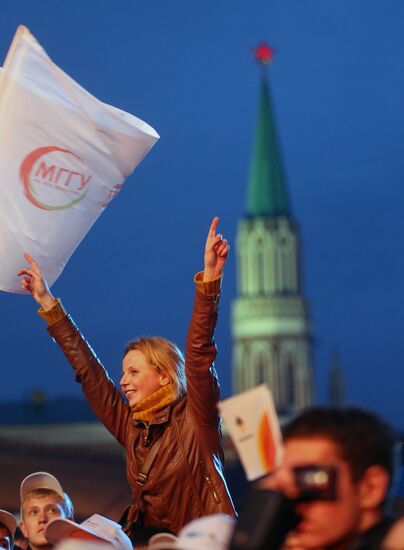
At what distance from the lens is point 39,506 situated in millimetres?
6598

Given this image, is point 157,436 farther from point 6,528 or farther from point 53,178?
point 53,178

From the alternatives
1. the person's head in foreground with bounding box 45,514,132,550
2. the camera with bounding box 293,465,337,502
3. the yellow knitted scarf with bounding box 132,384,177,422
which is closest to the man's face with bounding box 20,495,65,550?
the yellow knitted scarf with bounding box 132,384,177,422

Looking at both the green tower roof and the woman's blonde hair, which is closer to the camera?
the woman's blonde hair

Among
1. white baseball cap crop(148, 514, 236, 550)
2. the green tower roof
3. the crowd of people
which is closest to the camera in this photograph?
white baseball cap crop(148, 514, 236, 550)

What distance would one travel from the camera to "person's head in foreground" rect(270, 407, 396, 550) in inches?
134

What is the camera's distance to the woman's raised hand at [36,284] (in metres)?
6.24

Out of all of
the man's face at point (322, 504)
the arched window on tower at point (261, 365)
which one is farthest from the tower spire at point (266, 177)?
the man's face at point (322, 504)

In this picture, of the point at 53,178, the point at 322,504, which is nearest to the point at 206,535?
the point at 322,504

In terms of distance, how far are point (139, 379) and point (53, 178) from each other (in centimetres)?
130

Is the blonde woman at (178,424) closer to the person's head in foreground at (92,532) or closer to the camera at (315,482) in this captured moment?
the person's head in foreground at (92,532)

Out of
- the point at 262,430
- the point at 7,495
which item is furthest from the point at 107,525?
the point at 7,495

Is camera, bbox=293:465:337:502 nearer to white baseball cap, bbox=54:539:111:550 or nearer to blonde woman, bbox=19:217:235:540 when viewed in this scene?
white baseball cap, bbox=54:539:111:550

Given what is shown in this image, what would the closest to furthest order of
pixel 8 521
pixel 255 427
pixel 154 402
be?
pixel 255 427
pixel 154 402
pixel 8 521

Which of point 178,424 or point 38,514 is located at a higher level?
point 178,424
